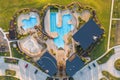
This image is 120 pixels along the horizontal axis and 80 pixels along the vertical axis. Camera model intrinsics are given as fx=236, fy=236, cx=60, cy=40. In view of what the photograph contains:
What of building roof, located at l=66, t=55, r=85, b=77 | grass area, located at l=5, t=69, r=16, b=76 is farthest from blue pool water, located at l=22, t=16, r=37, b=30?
building roof, located at l=66, t=55, r=85, b=77

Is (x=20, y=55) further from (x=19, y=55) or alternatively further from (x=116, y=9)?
(x=116, y=9)

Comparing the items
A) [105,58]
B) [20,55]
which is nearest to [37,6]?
[20,55]

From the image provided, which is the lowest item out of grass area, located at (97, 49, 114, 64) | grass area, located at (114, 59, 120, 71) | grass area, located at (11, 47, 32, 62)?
grass area, located at (114, 59, 120, 71)

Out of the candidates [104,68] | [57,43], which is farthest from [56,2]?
[104,68]

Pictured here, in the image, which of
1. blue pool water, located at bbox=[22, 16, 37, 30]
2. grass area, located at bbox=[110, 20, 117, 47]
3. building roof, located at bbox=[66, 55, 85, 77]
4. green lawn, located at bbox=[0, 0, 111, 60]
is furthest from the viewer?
blue pool water, located at bbox=[22, 16, 37, 30]

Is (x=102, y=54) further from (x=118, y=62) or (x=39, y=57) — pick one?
(x=39, y=57)

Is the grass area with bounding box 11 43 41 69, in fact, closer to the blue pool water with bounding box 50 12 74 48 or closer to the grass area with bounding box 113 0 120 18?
the blue pool water with bounding box 50 12 74 48
